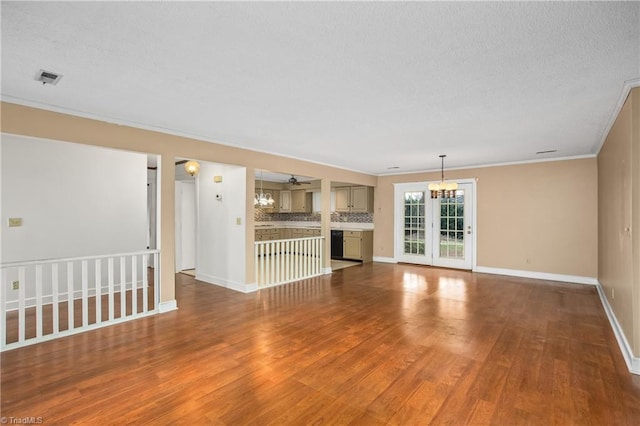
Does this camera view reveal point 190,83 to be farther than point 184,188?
No

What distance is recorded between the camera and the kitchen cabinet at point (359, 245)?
8.50 metres

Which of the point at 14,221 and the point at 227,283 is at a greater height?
the point at 14,221

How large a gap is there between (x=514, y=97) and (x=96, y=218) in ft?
19.8

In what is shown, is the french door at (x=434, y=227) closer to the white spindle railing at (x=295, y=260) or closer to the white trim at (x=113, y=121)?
the white spindle railing at (x=295, y=260)

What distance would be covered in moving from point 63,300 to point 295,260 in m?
3.78

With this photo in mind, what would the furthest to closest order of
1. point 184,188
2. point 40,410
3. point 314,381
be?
point 184,188 < point 314,381 < point 40,410

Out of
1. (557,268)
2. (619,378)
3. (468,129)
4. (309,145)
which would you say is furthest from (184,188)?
(557,268)

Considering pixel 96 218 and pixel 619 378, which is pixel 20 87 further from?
pixel 619 378

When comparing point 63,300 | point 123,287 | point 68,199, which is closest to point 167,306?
point 123,287

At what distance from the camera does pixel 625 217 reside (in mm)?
2951

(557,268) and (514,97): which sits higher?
(514,97)

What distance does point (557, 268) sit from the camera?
597 cm

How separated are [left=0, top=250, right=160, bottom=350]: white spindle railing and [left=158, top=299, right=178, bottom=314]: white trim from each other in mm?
94

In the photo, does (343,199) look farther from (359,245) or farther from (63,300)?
(63,300)
